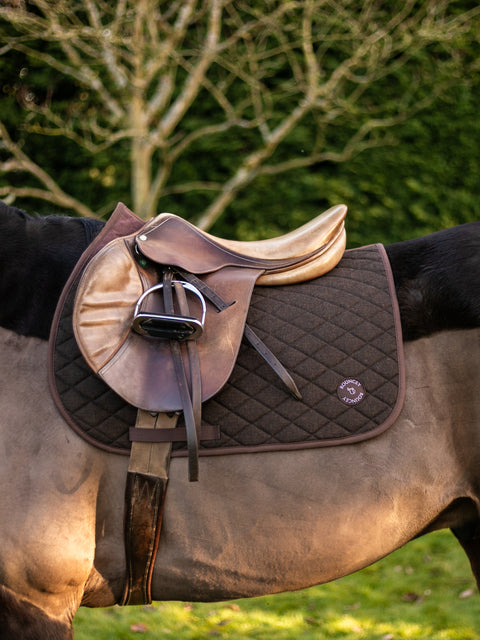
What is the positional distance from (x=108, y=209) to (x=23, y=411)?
4.04m

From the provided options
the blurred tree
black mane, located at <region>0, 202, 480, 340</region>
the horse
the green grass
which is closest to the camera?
the horse

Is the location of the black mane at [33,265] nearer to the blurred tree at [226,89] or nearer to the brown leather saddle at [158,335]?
the brown leather saddle at [158,335]

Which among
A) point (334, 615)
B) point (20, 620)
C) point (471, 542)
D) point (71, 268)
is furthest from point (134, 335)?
point (334, 615)

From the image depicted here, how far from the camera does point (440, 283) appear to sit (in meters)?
1.53

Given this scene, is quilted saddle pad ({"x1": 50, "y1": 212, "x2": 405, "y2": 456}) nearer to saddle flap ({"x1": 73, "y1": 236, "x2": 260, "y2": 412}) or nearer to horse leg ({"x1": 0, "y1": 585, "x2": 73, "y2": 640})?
saddle flap ({"x1": 73, "y1": 236, "x2": 260, "y2": 412})

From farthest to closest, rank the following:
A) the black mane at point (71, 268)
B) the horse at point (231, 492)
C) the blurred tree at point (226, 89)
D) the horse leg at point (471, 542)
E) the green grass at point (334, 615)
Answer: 1. the blurred tree at point (226, 89)
2. the green grass at point (334, 615)
3. the horse leg at point (471, 542)
4. the black mane at point (71, 268)
5. the horse at point (231, 492)

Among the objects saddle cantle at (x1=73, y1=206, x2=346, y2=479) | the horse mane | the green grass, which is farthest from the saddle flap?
the green grass

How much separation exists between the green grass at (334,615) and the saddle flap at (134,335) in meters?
1.98

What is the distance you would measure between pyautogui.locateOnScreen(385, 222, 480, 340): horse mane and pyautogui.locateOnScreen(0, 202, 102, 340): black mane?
875 mm

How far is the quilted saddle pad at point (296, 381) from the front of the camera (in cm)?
145

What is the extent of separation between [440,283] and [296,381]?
17.8 inches

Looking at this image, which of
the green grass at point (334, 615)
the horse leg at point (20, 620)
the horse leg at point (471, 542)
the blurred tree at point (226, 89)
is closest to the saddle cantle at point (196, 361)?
the horse leg at point (20, 620)

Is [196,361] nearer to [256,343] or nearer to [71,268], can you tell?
[256,343]

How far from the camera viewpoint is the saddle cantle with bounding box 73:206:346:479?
56.3 inches
